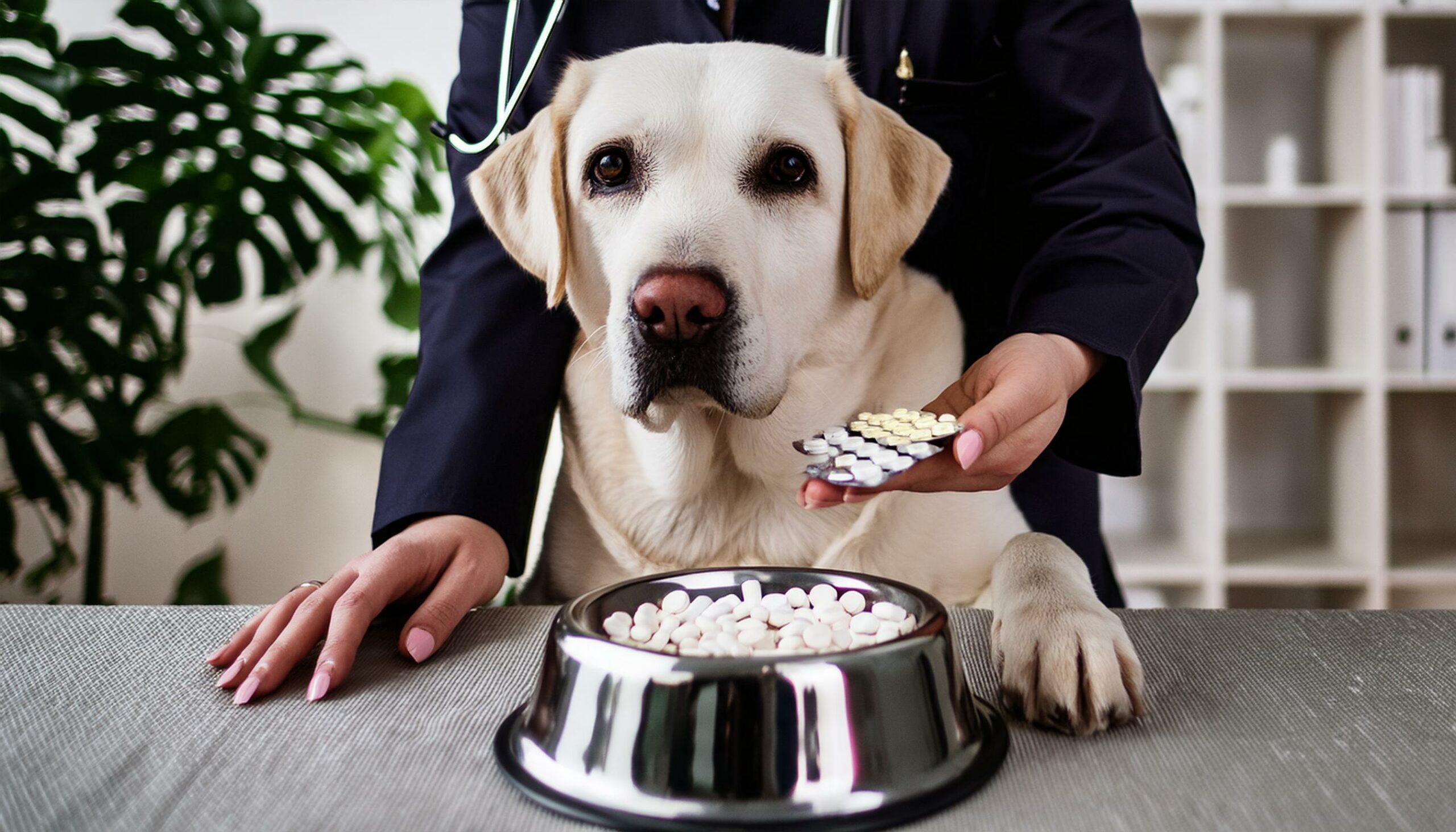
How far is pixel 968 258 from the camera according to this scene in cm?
134

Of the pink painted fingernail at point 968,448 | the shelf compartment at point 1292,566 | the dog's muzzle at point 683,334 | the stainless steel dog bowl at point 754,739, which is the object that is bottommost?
the shelf compartment at point 1292,566

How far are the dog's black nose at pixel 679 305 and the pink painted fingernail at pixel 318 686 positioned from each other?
0.40m

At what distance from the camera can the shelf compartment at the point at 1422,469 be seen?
3.01 metres

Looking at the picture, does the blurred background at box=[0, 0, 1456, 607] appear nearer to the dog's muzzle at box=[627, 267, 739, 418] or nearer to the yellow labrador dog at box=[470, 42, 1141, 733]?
the yellow labrador dog at box=[470, 42, 1141, 733]

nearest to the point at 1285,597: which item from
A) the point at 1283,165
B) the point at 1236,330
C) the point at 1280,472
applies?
the point at 1280,472

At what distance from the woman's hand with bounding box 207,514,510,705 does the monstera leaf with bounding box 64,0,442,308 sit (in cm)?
Result: 125

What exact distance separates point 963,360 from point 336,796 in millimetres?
868

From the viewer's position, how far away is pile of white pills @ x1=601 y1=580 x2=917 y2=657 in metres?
0.64

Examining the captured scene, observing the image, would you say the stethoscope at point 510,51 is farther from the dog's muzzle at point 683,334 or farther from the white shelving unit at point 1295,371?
the white shelving unit at point 1295,371

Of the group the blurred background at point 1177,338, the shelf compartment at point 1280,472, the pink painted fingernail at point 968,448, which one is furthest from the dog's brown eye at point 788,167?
the shelf compartment at point 1280,472

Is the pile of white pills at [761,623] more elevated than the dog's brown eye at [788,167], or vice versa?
the dog's brown eye at [788,167]

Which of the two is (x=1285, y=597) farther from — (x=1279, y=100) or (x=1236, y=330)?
(x=1279, y=100)

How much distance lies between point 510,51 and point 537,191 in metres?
0.16

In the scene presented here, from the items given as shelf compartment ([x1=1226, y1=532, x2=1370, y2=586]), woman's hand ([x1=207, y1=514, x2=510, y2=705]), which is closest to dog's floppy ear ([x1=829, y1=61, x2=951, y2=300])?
woman's hand ([x1=207, y1=514, x2=510, y2=705])
